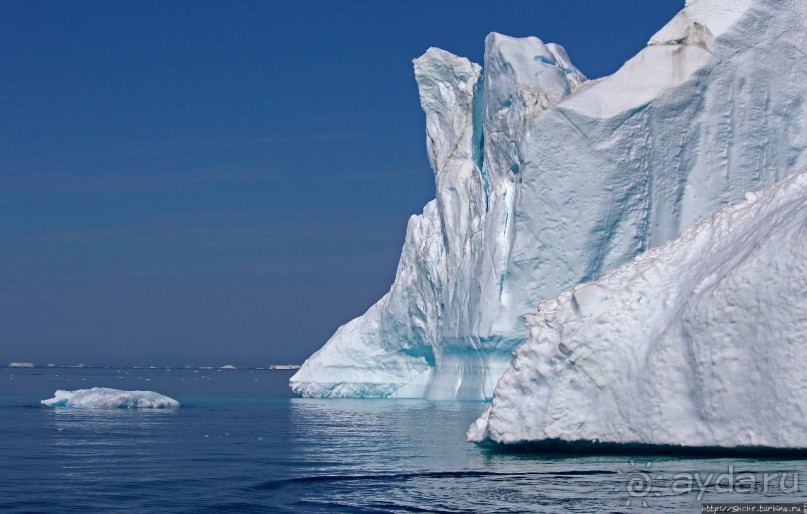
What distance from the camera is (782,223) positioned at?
12312 mm

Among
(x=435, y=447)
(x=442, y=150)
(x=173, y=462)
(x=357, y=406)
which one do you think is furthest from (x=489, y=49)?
(x=173, y=462)

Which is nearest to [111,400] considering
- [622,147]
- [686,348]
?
[622,147]

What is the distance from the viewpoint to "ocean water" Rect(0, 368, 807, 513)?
408 inches

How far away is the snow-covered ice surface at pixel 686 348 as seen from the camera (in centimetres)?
1187

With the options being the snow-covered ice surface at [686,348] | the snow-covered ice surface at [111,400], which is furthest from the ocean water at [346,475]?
the snow-covered ice surface at [111,400]

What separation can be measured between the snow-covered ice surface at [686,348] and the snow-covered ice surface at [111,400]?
17.7 meters

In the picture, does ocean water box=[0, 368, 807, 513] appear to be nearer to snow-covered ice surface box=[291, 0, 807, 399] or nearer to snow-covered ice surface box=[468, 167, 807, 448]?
snow-covered ice surface box=[468, 167, 807, 448]

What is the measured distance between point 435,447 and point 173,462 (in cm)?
388

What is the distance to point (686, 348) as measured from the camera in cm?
1266

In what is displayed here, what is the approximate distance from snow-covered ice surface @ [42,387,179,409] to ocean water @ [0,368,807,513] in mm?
9518

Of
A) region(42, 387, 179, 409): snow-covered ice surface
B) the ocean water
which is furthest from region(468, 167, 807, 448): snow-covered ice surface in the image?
region(42, 387, 179, 409): snow-covered ice surface

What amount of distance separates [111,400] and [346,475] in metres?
19.0

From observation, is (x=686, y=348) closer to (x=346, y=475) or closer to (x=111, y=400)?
(x=346, y=475)

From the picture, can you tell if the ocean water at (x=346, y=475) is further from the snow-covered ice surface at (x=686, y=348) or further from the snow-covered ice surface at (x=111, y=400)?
the snow-covered ice surface at (x=111, y=400)
